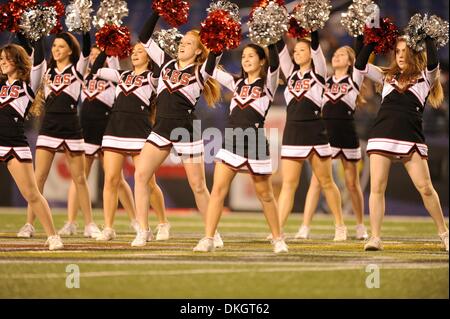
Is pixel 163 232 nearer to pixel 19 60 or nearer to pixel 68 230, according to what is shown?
pixel 68 230

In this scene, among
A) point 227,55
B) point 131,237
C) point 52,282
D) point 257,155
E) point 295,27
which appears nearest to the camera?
point 52,282

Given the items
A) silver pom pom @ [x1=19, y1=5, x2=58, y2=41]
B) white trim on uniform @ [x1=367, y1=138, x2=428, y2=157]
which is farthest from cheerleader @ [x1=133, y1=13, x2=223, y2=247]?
white trim on uniform @ [x1=367, y1=138, x2=428, y2=157]

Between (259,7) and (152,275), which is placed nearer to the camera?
(152,275)

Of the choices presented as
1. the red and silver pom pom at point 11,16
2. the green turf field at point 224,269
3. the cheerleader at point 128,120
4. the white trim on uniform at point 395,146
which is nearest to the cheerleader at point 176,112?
the cheerleader at point 128,120

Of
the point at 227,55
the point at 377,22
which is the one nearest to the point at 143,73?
the point at 377,22

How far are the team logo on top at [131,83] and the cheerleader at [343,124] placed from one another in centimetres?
189

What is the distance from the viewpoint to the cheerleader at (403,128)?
23.0ft

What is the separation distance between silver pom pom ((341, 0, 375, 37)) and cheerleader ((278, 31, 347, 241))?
82 cm

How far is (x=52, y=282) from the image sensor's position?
211 inches

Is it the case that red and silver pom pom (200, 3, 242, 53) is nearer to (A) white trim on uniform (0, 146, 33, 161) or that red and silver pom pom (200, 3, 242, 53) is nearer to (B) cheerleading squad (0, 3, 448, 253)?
(B) cheerleading squad (0, 3, 448, 253)

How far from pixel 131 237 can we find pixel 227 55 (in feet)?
20.3

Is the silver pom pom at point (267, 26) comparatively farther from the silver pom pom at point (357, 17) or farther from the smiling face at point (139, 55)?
the smiling face at point (139, 55)

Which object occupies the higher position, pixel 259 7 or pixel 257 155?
pixel 259 7
